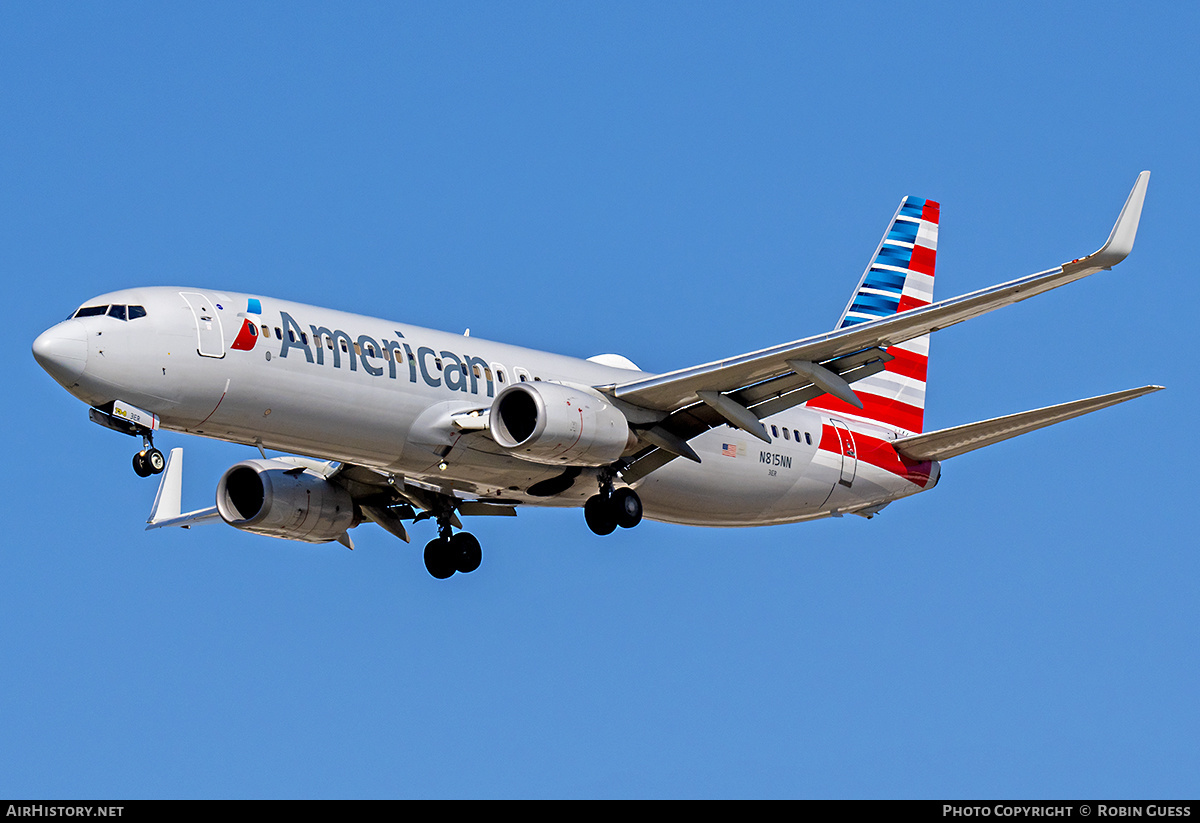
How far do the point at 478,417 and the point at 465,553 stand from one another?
658cm

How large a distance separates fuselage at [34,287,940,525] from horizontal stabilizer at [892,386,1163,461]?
3801 millimetres

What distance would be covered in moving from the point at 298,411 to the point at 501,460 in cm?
485

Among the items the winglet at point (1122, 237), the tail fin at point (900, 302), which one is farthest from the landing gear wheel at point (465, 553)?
the winglet at point (1122, 237)

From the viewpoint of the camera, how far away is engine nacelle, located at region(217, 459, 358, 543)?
1491 inches

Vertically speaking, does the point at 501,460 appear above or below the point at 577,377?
below

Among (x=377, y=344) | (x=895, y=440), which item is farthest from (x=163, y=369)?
(x=895, y=440)

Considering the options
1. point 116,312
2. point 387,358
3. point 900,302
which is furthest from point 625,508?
point 900,302

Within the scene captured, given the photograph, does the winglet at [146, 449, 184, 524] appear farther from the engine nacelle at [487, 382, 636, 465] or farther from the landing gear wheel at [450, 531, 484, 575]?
the engine nacelle at [487, 382, 636, 465]

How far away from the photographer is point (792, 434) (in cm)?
4038

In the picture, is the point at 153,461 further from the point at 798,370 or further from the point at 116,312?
the point at 798,370

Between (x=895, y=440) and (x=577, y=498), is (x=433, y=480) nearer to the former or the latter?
(x=577, y=498)

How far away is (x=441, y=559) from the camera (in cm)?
3928
